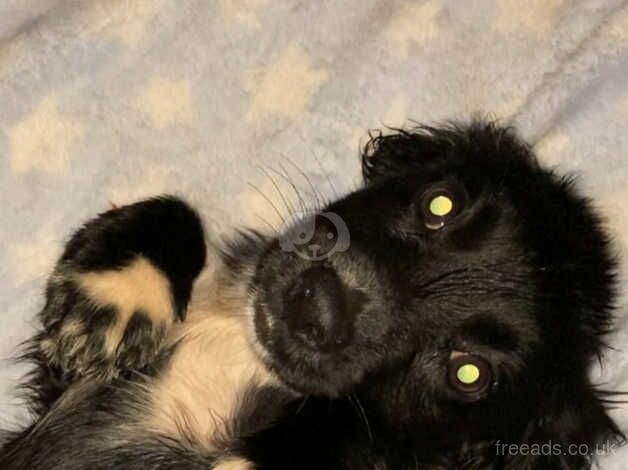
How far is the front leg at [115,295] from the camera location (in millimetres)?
2336

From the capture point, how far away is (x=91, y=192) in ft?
9.87

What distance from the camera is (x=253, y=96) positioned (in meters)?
3.06

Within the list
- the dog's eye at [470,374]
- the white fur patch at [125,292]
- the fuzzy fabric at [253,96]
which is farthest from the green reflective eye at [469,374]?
the fuzzy fabric at [253,96]

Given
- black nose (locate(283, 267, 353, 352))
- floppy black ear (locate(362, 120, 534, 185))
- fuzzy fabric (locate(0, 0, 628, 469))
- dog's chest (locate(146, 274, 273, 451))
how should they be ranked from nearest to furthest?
black nose (locate(283, 267, 353, 352)) < dog's chest (locate(146, 274, 273, 451)) < floppy black ear (locate(362, 120, 534, 185)) < fuzzy fabric (locate(0, 0, 628, 469))

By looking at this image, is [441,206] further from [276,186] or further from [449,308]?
[276,186]

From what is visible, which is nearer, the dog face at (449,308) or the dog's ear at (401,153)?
the dog face at (449,308)

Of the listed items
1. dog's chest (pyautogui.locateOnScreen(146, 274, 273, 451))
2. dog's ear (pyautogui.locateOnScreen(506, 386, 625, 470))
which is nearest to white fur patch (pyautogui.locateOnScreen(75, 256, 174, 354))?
dog's chest (pyautogui.locateOnScreen(146, 274, 273, 451))

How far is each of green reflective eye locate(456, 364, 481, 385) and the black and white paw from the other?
74 centimetres

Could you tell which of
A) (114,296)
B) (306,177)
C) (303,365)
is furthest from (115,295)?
(306,177)

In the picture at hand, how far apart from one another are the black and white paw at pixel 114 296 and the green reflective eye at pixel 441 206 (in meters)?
0.67

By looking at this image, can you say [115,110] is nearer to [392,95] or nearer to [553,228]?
[392,95]
